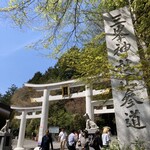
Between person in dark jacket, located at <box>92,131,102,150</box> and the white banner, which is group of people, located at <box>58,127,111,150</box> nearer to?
person in dark jacket, located at <box>92,131,102,150</box>

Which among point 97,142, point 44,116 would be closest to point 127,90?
point 97,142

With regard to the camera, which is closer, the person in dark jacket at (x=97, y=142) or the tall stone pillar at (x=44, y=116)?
the person in dark jacket at (x=97, y=142)

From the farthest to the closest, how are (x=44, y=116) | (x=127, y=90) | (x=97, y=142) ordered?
(x=44, y=116) → (x=97, y=142) → (x=127, y=90)

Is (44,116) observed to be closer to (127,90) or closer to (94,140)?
(94,140)

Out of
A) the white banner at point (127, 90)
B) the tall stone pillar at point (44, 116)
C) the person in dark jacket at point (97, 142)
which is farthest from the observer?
the tall stone pillar at point (44, 116)

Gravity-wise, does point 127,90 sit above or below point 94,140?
above

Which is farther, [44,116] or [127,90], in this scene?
[44,116]

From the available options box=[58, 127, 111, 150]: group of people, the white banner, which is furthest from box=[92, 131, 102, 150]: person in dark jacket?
the white banner

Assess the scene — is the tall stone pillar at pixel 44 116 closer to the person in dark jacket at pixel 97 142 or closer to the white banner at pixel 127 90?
the person in dark jacket at pixel 97 142

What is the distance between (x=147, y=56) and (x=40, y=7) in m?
3.52

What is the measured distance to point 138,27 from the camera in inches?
258

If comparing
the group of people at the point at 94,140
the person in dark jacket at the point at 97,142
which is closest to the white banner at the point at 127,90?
the group of people at the point at 94,140

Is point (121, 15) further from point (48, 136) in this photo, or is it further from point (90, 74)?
point (48, 136)

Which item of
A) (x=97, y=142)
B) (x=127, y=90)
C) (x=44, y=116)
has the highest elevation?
(x=44, y=116)
